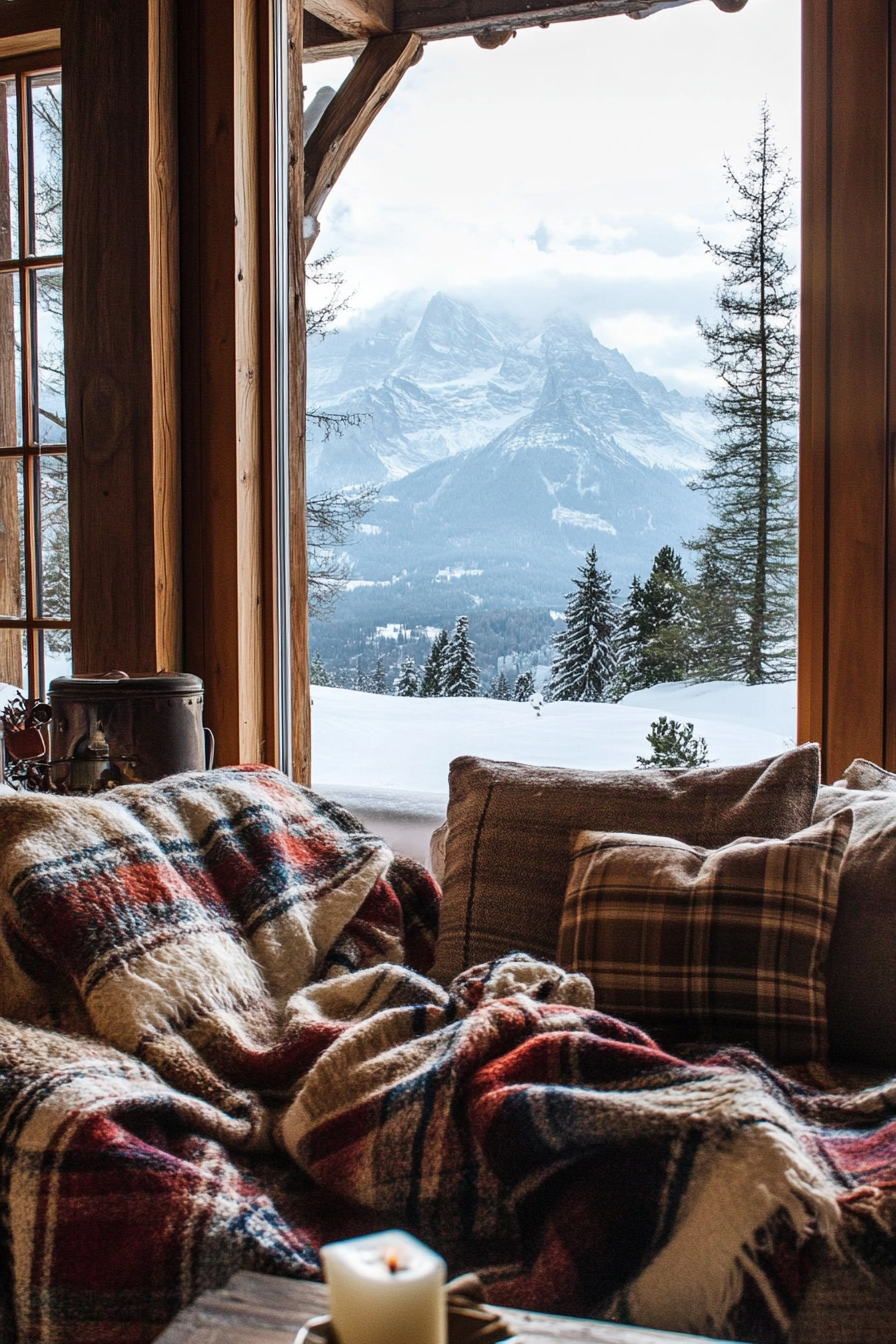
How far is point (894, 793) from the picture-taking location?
1.66m

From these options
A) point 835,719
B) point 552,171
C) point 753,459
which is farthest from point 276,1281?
point 552,171

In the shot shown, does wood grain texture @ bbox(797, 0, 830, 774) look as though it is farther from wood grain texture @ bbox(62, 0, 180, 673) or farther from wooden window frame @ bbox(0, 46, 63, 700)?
wooden window frame @ bbox(0, 46, 63, 700)

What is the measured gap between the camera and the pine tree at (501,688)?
2613mm

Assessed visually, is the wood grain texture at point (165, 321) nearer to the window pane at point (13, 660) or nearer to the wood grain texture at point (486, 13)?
the window pane at point (13, 660)

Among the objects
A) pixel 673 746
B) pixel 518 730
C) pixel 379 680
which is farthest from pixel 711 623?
pixel 379 680

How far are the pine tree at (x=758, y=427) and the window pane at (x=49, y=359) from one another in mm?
1499

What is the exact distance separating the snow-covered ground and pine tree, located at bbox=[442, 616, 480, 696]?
0.03 meters

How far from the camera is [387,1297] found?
0.57m

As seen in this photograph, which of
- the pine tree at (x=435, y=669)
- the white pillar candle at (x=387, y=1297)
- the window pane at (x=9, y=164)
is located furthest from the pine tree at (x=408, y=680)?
the white pillar candle at (x=387, y=1297)

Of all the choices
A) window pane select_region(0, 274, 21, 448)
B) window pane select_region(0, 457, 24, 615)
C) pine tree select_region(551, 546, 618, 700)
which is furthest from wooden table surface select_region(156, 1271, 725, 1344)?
window pane select_region(0, 274, 21, 448)

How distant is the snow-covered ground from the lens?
7.62ft

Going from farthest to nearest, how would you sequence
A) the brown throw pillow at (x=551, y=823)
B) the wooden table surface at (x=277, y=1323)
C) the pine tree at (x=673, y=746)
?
the pine tree at (x=673, y=746)
the brown throw pillow at (x=551, y=823)
the wooden table surface at (x=277, y=1323)

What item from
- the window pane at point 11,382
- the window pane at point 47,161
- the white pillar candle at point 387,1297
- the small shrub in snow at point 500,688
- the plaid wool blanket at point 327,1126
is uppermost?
the window pane at point 47,161

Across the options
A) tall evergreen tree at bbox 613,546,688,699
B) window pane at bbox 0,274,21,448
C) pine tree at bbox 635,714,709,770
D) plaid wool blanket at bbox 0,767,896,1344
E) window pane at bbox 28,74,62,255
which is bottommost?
plaid wool blanket at bbox 0,767,896,1344
